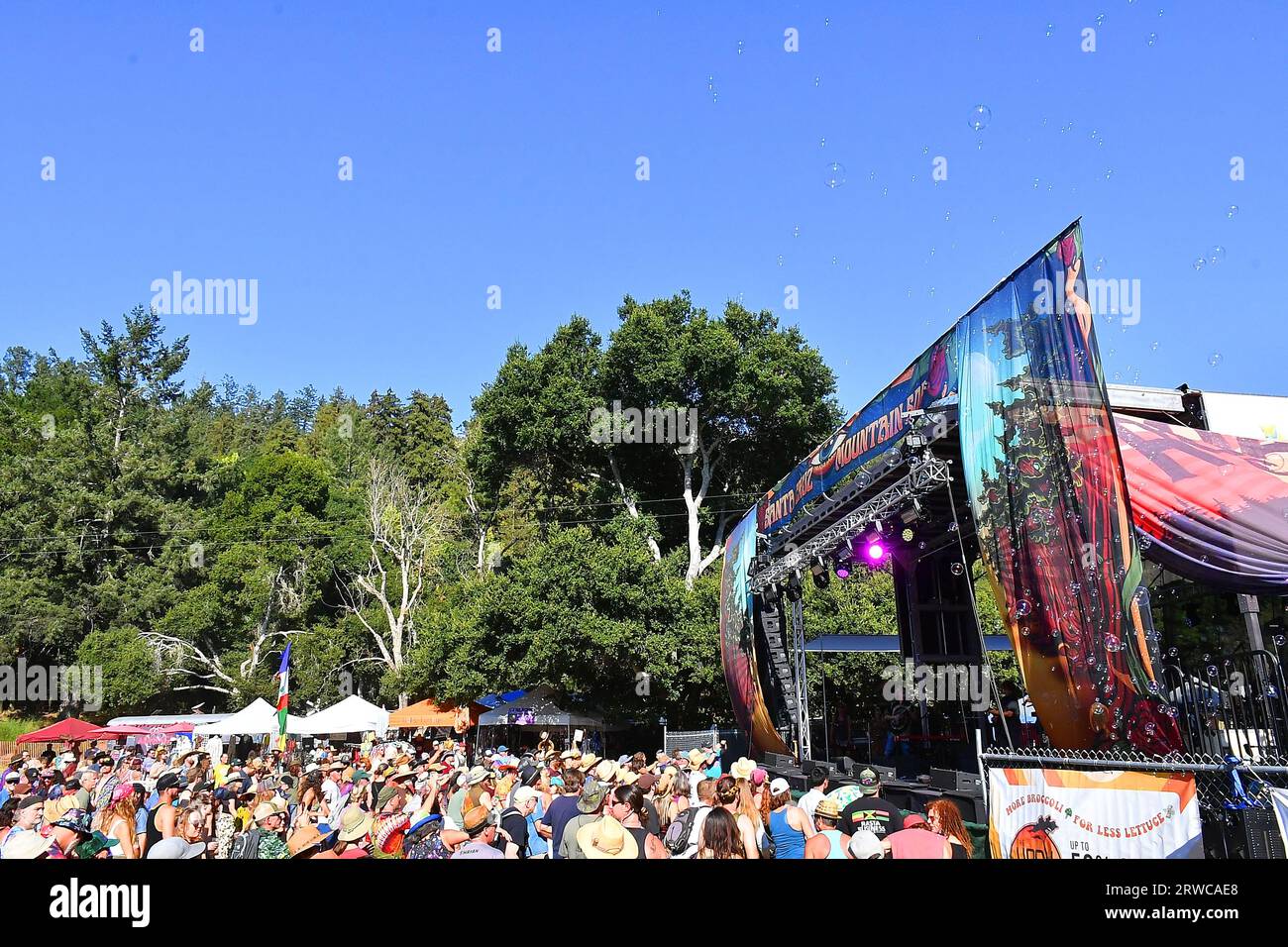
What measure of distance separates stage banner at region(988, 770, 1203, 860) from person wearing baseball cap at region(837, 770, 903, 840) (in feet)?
2.17

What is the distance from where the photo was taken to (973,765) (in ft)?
43.9

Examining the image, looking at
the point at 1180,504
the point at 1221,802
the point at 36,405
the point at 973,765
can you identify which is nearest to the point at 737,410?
the point at 973,765

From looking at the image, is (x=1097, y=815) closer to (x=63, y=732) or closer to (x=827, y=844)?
(x=827, y=844)

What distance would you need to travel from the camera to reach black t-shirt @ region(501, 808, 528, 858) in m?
6.62

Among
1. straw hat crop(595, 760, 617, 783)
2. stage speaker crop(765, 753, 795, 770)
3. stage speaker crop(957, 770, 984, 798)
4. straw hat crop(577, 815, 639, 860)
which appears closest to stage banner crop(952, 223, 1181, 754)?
stage speaker crop(957, 770, 984, 798)

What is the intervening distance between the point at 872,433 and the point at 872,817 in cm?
733

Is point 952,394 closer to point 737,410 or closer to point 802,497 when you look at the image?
point 802,497

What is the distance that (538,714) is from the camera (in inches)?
933

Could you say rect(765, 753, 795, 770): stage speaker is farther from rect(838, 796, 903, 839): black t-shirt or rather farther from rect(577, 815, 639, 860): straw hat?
rect(577, 815, 639, 860): straw hat

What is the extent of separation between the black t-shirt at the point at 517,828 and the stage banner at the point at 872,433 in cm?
703

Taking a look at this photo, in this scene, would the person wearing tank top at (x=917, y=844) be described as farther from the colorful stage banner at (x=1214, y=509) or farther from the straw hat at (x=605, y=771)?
the colorful stage banner at (x=1214, y=509)

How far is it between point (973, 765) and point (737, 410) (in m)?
17.9

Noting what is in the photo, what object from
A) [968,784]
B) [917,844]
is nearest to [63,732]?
[968,784]

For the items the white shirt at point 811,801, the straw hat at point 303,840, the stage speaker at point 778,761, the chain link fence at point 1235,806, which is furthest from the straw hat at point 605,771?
the stage speaker at point 778,761
